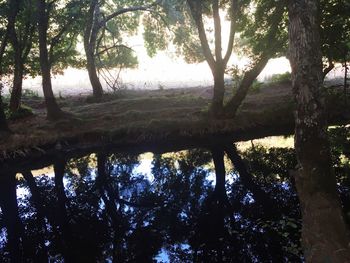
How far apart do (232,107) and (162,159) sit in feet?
19.1

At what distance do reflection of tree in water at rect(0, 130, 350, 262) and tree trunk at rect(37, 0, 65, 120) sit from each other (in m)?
6.07

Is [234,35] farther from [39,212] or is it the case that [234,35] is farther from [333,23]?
[39,212]

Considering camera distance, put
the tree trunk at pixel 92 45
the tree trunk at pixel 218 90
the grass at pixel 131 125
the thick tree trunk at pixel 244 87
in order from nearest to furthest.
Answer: the thick tree trunk at pixel 244 87 < the tree trunk at pixel 218 90 < the grass at pixel 131 125 < the tree trunk at pixel 92 45

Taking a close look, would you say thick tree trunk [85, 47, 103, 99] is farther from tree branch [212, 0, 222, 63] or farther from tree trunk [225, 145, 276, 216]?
tree trunk [225, 145, 276, 216]

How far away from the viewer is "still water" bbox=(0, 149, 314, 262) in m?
10.2

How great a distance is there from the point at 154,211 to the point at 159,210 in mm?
178

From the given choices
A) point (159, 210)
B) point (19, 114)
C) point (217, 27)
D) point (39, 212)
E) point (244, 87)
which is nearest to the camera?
point (159, 210)

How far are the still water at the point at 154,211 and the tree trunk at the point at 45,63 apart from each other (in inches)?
218

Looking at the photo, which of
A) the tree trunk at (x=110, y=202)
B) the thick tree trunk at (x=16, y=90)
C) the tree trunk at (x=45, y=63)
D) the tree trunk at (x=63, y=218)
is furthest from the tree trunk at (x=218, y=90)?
the thick tree trunk at (x=16, y=90)

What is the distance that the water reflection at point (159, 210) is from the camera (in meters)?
10.2

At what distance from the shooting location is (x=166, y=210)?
13422mm

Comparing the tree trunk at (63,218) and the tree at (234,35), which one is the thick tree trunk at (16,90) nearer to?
the tree trunk at (63,218)

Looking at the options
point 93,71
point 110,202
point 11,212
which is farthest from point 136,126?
point 93,71

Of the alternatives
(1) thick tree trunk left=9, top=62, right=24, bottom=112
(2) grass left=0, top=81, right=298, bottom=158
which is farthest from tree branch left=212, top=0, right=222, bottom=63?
(1) thick tree trunk left=9, top=62, right=24, bottom=112
